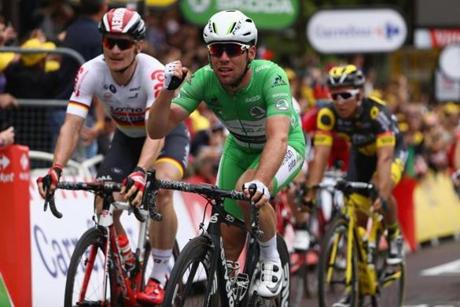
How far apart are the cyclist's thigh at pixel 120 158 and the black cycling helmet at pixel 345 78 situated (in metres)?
2.25

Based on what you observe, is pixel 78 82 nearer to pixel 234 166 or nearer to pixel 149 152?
pixel 149 152

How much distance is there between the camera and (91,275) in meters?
8.48

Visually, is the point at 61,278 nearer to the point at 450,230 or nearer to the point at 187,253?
the point at 187,253

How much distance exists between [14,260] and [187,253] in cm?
245

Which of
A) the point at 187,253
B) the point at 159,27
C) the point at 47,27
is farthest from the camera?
the point at 159,27

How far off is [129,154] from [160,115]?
67.6 inches

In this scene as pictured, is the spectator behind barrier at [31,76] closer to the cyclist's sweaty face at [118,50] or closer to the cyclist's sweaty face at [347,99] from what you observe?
the cyclist's sweaty face at [347,99]

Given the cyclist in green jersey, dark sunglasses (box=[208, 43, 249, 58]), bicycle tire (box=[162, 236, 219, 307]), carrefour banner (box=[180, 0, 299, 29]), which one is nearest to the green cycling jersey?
the cyclist in green jersey

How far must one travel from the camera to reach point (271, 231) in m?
8.34

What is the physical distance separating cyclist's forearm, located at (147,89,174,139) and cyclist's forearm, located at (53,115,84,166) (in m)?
0.81

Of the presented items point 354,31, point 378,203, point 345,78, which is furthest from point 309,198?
point 354,31

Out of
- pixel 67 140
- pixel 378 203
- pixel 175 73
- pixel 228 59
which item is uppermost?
pixel 228 59

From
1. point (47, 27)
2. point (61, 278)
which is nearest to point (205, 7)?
point (47, 27)

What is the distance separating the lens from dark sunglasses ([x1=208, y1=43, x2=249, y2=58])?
7961 mm
